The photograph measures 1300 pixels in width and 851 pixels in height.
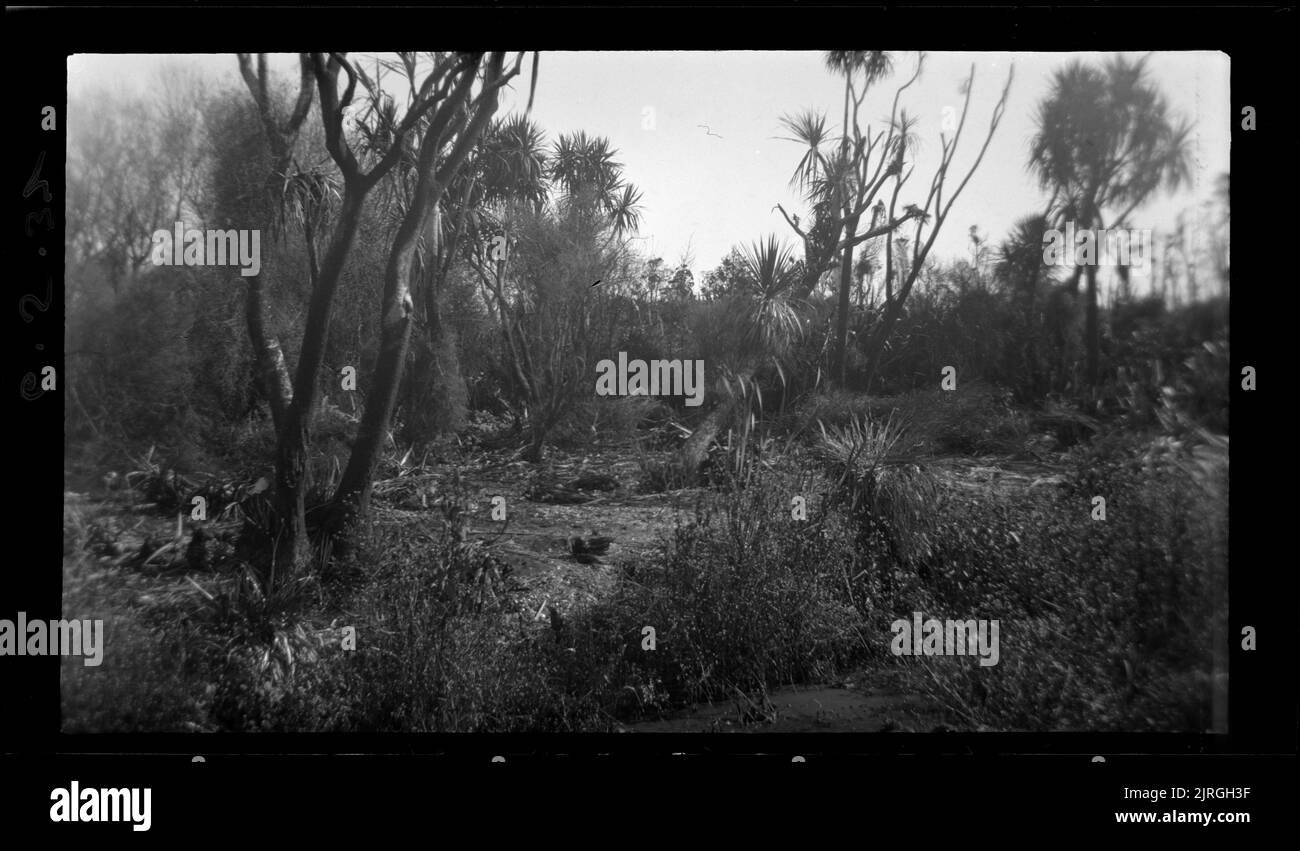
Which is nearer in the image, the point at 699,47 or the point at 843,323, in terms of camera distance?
the point at 699,47

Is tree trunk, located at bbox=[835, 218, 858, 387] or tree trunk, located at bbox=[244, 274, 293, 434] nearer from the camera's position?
tree trunk, located at bbox=[244, 274, 293, 434]

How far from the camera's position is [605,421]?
8.45 ft

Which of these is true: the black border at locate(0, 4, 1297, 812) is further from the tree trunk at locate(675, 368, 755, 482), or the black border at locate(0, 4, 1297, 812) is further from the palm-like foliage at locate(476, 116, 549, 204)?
the tree trunk at locate(675, 368, 755, 482)

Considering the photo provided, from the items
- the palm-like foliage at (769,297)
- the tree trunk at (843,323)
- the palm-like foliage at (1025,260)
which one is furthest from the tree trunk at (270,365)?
the palm-like foliage at (1025,260)

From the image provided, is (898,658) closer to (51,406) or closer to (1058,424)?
(1058,424)

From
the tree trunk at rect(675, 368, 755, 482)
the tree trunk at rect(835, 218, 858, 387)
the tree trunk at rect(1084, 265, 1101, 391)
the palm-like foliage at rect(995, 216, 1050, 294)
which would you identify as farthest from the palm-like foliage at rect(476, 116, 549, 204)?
the tree trunk at rect(1084, 265, 1101, 391)

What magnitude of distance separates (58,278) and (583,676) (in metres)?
2.62

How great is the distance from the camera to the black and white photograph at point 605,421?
248 centimetres

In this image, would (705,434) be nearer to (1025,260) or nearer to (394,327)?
(394,327)

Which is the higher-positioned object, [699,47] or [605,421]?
[699,47]

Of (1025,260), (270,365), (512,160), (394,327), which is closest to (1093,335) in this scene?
(1025,260)

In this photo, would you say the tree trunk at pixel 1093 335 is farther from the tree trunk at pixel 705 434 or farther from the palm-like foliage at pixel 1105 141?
the tree trunk at pixel 705 434

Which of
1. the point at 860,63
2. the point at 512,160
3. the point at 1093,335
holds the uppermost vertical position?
the point at 860,63

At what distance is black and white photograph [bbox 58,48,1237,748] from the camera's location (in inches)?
97.7
